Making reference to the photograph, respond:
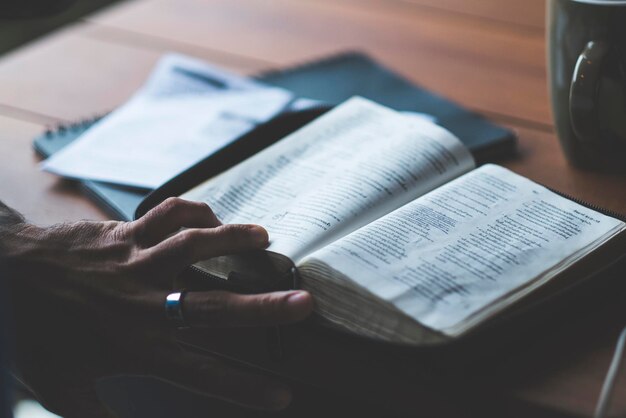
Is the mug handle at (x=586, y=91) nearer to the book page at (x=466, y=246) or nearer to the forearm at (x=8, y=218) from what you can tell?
the book page at (x=466, y=246)

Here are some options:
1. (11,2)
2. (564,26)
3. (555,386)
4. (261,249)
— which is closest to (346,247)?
(261,249)

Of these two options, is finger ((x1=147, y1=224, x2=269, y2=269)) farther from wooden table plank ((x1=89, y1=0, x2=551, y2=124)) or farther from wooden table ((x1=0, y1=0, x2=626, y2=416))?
wooden table plank ((x1=89, y1=0, x2=551, y2=124))

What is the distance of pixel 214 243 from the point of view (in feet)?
2.20

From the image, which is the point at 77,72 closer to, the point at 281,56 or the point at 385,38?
the point at 281,56

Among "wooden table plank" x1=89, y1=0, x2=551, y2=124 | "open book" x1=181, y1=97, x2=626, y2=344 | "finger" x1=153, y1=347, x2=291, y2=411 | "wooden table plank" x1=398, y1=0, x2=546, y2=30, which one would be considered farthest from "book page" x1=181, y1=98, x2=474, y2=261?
"wooden table plank" x1=398, y1=0, x2=546, y2=30

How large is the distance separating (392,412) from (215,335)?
0.16 m

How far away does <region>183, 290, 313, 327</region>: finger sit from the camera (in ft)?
2.01

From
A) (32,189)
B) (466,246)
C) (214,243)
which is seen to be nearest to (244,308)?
(214,243)

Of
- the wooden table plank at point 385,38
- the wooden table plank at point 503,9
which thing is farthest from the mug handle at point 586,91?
the wooden table plank at point 503,9

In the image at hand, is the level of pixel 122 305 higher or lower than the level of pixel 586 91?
lower

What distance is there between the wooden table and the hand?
0.11m

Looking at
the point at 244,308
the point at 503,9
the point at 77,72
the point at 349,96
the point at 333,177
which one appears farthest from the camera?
the point at 503,9

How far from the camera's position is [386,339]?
1.94 feet

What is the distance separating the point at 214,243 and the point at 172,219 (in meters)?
0.07
